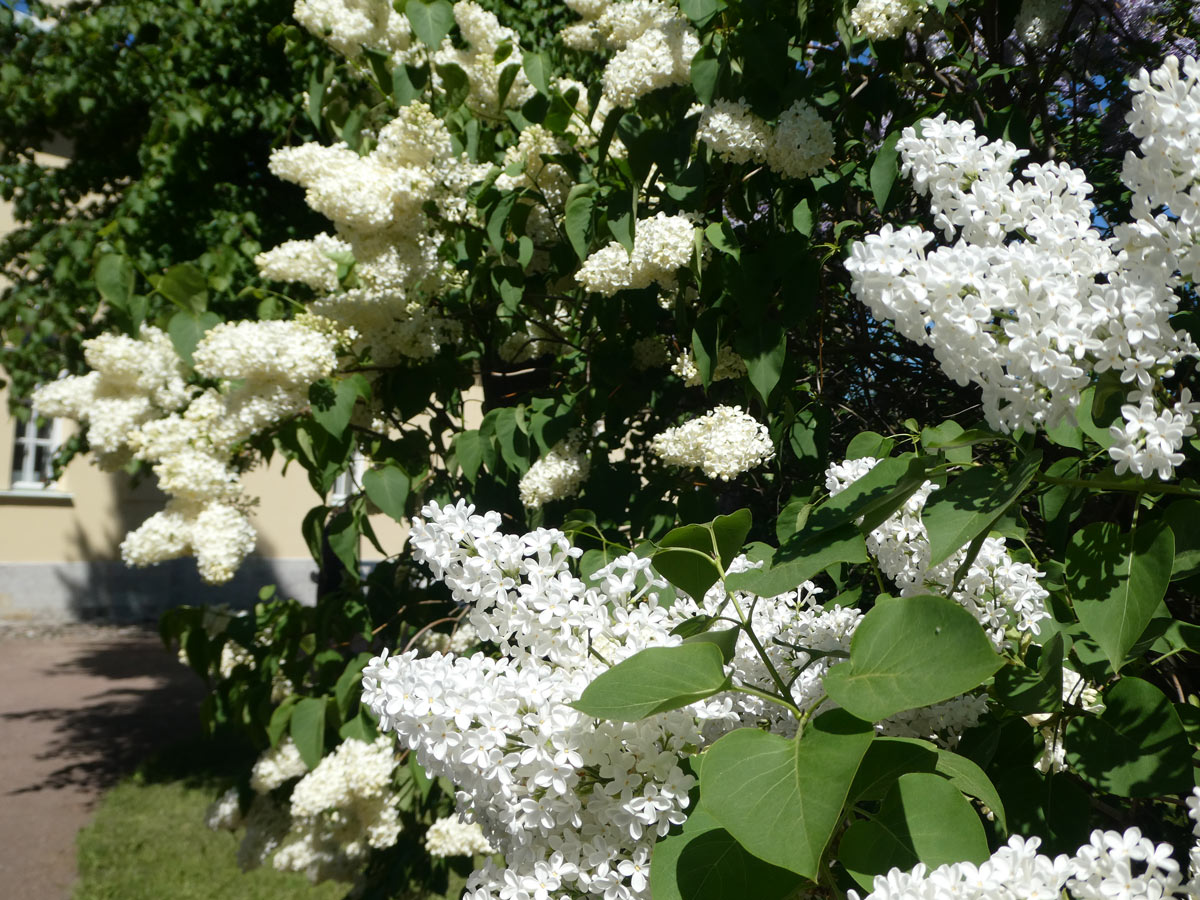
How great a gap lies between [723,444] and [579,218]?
2.24 feet

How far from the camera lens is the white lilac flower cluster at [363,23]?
9.04ft

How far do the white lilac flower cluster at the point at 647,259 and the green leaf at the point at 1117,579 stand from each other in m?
1.09

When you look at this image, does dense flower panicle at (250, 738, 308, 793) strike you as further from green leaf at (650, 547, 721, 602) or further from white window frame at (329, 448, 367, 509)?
green leaf at (650, 547, 721, 602)

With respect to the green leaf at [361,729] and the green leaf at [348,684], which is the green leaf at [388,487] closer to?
the green leaf at [348,684]

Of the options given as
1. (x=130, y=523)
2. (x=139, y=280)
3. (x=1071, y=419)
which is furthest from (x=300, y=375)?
(x=130, y=523)

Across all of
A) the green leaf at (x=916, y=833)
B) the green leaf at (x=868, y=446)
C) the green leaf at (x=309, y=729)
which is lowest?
the green leaf at (x=309, y=729)

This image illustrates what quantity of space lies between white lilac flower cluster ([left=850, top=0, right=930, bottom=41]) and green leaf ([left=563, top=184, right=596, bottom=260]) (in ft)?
2.32

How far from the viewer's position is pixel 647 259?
1971 mm

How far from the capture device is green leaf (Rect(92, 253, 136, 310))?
2.87 meters

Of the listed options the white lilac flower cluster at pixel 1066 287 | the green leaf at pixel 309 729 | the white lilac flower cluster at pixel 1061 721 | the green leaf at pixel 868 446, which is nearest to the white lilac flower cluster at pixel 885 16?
the green leaf at pixel 868 446

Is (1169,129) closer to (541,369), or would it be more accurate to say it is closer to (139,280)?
(541,369)

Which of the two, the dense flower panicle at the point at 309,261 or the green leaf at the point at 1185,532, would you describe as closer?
the green leaf at the point at 1185,532

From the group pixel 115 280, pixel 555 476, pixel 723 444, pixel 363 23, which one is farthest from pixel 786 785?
pixel 115 280

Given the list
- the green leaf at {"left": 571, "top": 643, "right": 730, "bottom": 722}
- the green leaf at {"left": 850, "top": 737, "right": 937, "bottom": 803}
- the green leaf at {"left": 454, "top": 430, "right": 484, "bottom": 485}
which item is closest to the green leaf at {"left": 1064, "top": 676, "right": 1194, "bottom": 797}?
the green leaf at {"left": 850, "top": 737, "right": 937, "bottom": 803}
